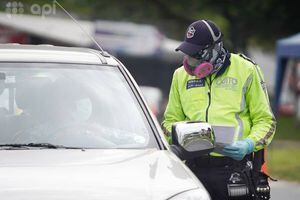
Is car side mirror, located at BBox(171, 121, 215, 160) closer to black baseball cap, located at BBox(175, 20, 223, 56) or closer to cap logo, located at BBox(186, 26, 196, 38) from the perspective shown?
black baseball cap, located at BBox(175, 20, 223, 56)

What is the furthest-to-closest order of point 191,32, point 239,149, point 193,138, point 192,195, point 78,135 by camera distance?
point 191,32 → point 239,149 → point 78,135 → point 193,138 → point 192,195

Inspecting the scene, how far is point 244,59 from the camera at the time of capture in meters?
6.19

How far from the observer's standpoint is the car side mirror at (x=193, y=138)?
5.37 m

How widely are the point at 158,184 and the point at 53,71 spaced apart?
1.43m

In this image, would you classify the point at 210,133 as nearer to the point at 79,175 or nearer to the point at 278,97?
the point at 79,175

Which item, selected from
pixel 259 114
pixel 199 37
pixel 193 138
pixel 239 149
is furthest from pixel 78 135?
pixel 259 114

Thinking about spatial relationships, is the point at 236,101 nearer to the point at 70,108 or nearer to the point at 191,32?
the point at 191,32

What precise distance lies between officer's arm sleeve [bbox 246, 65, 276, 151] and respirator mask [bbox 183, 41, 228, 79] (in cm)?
24

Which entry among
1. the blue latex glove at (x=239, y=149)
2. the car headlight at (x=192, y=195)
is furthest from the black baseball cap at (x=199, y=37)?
the car headlight at (x=192, y=195)

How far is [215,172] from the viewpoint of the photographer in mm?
6047

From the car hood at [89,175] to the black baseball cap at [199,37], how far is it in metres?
0.96

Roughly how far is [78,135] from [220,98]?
1038mm

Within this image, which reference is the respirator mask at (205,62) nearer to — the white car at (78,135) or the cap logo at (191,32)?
the cap logo at (191,32)

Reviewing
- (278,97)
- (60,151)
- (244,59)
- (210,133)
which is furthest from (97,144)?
(278,97)
